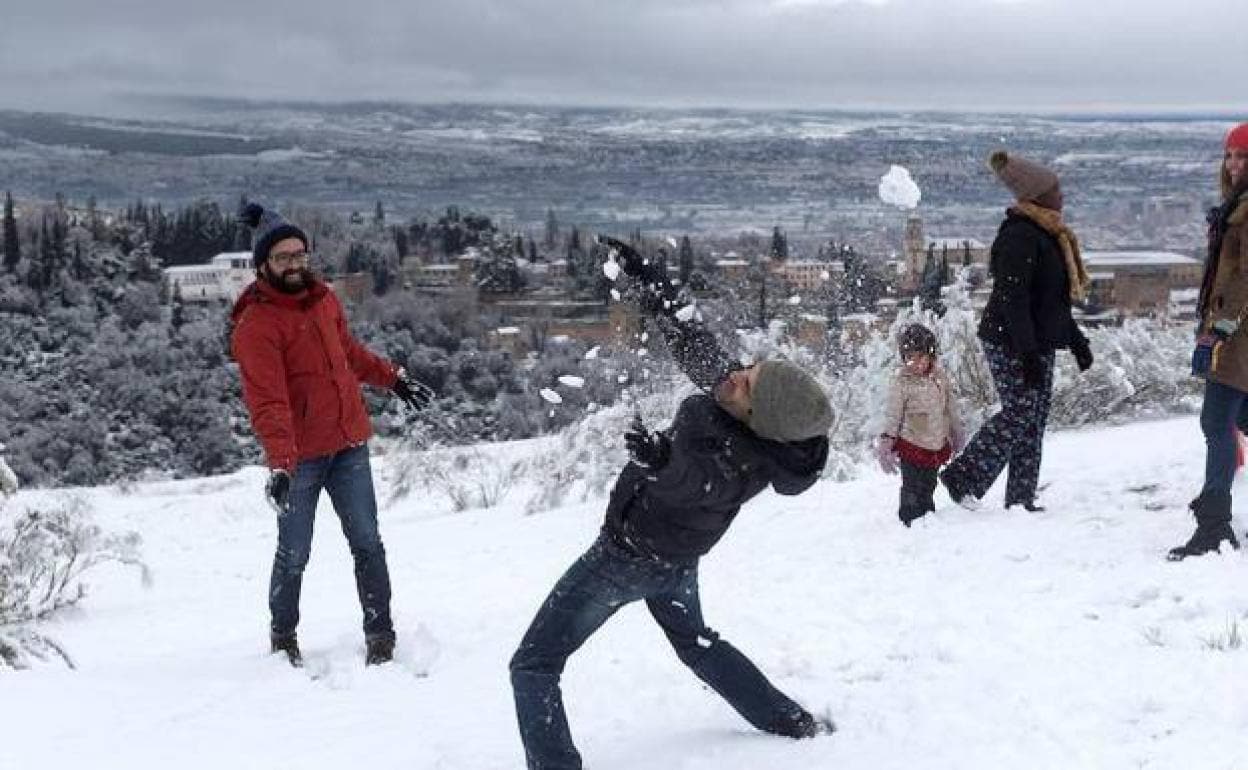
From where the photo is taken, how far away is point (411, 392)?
5.44 metres

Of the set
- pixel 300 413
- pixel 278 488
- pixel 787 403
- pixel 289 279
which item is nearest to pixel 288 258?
pixel 289 279

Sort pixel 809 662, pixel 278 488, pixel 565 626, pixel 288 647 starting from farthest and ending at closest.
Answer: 1. pixel 288 647
2. pixel 278 488
3. pixel 809 662
4. pixel 565 626

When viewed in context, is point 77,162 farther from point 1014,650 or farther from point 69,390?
point 1014,650

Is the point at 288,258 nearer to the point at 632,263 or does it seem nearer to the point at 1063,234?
the point at 632,263

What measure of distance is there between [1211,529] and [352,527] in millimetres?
3403

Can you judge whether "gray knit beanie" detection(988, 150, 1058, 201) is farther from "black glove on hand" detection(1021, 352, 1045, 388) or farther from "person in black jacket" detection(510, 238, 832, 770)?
"person in black jacket" detection(510, 238, 832, 770)

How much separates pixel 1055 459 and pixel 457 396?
4744cm

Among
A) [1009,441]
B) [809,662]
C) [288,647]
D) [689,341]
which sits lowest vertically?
[288,647]

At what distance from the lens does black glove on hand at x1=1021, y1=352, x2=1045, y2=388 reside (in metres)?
5.86

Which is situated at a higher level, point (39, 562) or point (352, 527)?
point (352, 527)

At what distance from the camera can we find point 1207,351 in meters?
5.06

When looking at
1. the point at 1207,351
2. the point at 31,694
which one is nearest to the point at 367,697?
the point at 31,694

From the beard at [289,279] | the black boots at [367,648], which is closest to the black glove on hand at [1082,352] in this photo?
the black boots at [367,648]

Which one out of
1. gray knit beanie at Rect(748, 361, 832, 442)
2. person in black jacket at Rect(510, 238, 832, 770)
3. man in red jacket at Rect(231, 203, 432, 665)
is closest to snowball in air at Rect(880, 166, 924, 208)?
man in red jacket at Rect(231, 203, 432, 665)
